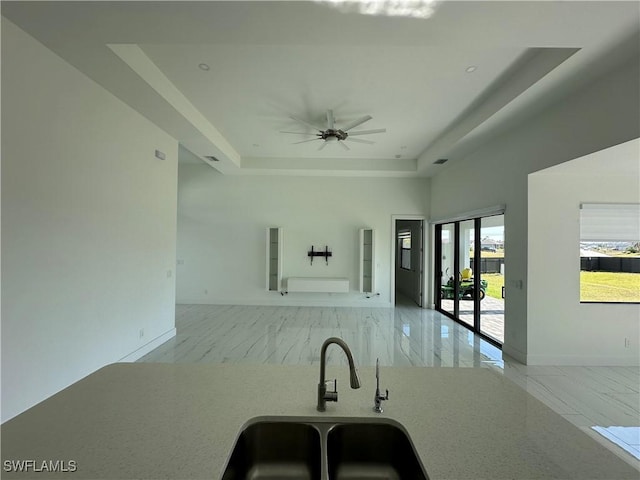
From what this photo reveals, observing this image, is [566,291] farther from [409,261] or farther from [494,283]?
[409,261]

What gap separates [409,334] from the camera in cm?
510

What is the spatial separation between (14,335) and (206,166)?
5.58 metres

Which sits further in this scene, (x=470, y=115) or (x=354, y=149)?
(x=354, y=149)

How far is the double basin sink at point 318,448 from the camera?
3.67 ft

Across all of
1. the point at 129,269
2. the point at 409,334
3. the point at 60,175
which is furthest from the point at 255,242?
the point at 60,175

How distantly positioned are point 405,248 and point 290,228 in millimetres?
3722

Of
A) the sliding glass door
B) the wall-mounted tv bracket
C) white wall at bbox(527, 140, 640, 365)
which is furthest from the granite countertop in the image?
the wall-mounted tv bracket

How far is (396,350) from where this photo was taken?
4316 millimetres

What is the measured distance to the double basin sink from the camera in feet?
3.67

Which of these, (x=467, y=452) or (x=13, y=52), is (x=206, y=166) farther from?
(x=467, y=452)

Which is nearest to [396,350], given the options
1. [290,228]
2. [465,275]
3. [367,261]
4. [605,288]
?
[465,275]
